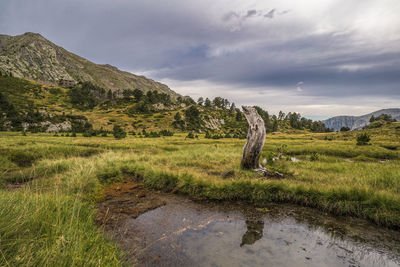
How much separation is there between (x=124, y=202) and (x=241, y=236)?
5728 mm

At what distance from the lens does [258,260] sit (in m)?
5.41

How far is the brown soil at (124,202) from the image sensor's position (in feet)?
24.8

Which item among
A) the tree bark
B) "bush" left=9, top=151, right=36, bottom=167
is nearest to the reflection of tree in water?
the tree bark

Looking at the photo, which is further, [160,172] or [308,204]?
[160,172]

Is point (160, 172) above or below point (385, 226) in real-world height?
above

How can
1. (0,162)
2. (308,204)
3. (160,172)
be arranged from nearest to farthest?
(308,204)
(160,172)
(0,162)

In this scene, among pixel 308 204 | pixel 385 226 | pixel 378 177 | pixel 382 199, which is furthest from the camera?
pixel 378 177

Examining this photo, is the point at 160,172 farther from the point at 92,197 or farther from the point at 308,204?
the point at 308,204

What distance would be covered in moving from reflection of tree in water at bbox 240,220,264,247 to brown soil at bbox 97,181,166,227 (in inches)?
163

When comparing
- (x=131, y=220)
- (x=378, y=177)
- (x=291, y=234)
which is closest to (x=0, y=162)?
(x=131, y=220)

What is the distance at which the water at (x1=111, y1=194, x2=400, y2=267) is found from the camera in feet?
17.7

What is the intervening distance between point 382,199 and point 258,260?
632cm

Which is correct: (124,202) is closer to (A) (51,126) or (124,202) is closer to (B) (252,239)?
(B) (252,239)

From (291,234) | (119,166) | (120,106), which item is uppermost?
(120,106)
